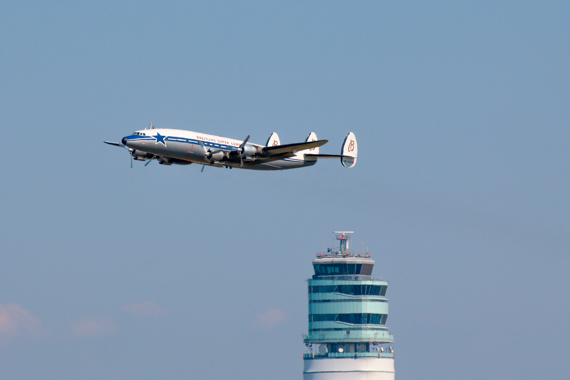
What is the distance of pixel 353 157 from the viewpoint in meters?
125

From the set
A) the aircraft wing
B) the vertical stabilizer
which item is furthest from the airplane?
the vertical stabilizer

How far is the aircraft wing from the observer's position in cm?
10450

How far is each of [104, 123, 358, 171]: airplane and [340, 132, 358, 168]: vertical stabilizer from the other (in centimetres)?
957

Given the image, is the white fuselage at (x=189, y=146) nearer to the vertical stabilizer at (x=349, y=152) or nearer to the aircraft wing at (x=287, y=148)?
the aircraft wing at (x=287, y=148)

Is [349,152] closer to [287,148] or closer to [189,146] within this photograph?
[287,148]

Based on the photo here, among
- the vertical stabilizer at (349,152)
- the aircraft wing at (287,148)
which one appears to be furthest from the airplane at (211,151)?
the vertical stabilizer at (349,152)

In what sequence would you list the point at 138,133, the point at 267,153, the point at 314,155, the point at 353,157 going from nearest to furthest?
the point at 138,133 < the point at 267,153 < the point at 314,155 < the point at 353,157

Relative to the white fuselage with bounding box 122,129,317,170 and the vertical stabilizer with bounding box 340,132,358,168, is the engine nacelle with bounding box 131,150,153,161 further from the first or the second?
the vertical stabilizer with bounding box 340,132,358,168

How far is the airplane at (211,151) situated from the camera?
100044 millimetres

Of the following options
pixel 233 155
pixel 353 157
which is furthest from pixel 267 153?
pixel 353 157

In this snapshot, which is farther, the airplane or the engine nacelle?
the engine nacelle

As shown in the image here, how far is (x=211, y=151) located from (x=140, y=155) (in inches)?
358

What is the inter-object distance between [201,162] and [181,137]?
457cm

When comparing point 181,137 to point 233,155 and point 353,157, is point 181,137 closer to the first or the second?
point 233,155
